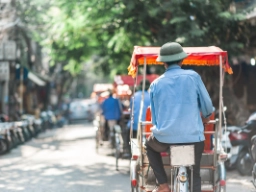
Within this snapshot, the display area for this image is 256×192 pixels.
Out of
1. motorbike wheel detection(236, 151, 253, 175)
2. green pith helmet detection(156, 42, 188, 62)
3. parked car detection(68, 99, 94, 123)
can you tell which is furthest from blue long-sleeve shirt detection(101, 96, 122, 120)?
parked car detection(68, 99, 94, 123)

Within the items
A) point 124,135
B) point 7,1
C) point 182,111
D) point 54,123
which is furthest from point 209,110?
point 54,123

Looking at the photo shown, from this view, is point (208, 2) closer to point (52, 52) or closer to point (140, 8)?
point (140, 8)

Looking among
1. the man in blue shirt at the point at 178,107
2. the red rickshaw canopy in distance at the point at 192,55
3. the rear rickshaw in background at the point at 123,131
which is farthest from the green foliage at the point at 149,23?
the man in blue shirt at the point at 178,107

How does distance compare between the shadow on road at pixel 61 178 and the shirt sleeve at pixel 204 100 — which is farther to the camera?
the shadow on road at pixel 61 178

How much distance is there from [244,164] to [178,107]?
5.74 metres

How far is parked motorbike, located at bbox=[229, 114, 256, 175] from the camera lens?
10867 mm

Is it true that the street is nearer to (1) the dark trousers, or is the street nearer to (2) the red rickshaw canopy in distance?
(2) the red rickshaw canopy in distance

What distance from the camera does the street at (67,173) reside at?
9547 millimetres

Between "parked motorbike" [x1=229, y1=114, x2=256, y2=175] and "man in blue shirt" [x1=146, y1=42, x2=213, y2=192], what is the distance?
5.24 m

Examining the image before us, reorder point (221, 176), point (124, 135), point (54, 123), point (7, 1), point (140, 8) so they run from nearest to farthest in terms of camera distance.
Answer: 1. point (221, 176)
2. point (124, 135)
3. point (140, 8)
4. point (7, 1)
5. point (54, 123)

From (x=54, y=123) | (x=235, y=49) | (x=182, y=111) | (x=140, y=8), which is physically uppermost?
(x=140, y=8)

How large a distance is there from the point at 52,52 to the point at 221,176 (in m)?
A: 11.5

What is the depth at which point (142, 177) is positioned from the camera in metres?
7.01

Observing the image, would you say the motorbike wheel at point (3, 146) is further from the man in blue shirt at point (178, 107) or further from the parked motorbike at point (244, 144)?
the man in blue shirt at point (178, 107)
